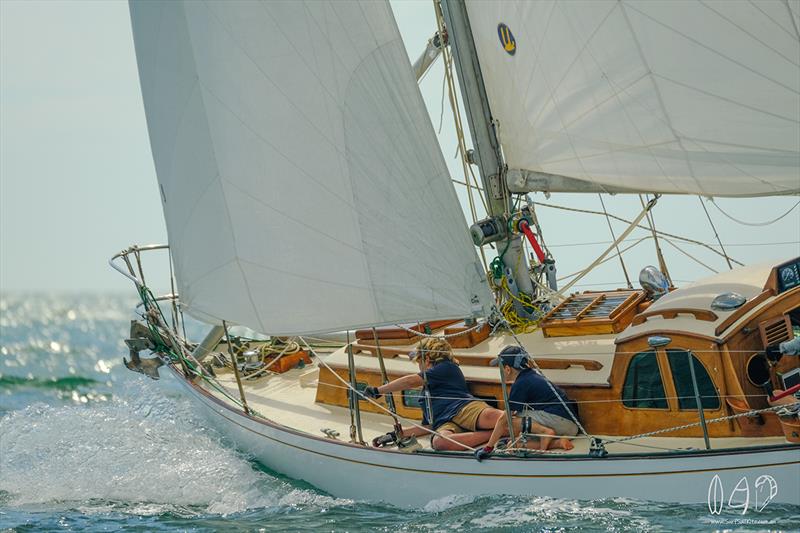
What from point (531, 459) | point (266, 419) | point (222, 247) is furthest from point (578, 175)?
point (266, 419)

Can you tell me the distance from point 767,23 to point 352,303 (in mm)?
3923

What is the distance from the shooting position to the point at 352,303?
27.7 ft

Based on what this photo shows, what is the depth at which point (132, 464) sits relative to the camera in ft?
36.0

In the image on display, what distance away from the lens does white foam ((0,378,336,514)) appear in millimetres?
9664

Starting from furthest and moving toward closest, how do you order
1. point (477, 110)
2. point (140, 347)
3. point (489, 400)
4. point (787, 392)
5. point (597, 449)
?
point (140, 347), point (477, 110), point (489, 400), point (597, 449), point (787, 392)

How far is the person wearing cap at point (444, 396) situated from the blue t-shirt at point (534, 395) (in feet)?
1.13

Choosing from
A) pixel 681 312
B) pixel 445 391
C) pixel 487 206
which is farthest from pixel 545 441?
pixel 487 206

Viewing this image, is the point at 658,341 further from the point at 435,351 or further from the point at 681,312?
the point at 435,351

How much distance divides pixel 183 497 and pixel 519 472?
3.92m

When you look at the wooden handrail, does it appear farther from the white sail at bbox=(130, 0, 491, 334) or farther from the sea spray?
the sea spray

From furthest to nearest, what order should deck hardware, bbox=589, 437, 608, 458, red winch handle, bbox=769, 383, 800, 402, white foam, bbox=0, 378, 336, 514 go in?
1. white foam, bbox=0, 378, 336, 514
2. deck hardware, bbox=589, 437, 608, 458
3. red winch handle, bbox=769, 383, 800, 402

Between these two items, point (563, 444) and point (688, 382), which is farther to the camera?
point (563, 444)

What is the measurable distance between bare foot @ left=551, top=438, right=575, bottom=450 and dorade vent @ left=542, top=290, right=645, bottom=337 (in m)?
1.78

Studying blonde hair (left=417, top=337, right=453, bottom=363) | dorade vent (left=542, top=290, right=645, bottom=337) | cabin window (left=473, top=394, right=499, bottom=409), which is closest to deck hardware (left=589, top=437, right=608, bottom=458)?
cabin window (left=473, top=394, right=499, bottom=409)
